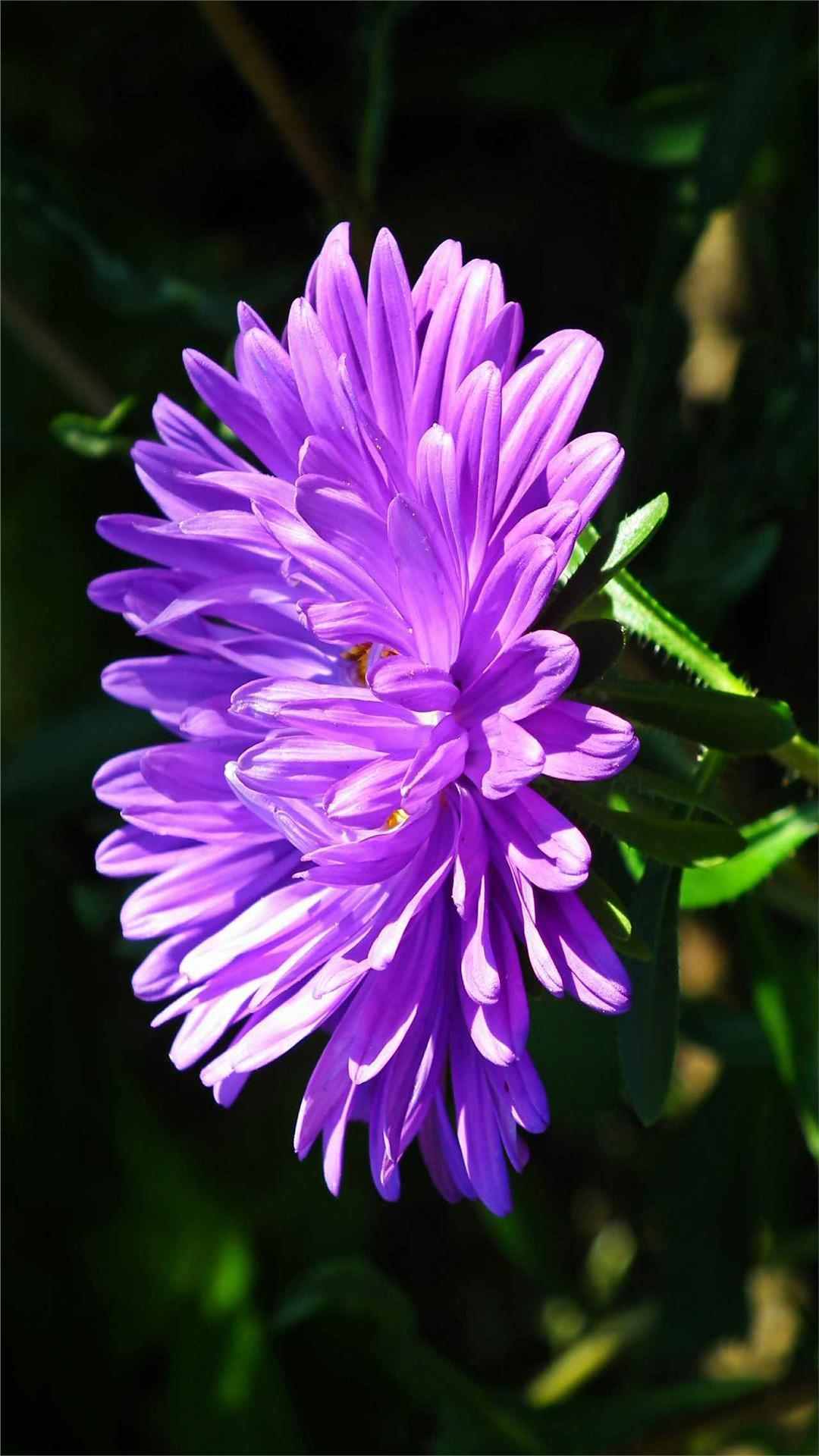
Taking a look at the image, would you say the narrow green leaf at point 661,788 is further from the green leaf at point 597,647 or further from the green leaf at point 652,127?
the green leaf at point 652,127

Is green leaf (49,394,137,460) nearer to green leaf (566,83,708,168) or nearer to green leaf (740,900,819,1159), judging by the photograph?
green leaf (566,83,708,168)

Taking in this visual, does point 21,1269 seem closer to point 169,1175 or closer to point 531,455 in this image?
point 169,1175

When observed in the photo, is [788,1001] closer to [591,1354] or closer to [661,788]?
[661,788]

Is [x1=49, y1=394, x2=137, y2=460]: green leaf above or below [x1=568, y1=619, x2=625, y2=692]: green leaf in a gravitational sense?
above

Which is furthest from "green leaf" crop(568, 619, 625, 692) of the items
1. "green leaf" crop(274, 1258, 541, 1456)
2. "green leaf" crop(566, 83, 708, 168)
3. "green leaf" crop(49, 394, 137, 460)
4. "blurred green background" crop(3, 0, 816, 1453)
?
"green leaf" crop(274, 1258, 541, 1456)

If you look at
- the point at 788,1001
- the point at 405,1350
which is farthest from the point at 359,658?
the point at 405,1350

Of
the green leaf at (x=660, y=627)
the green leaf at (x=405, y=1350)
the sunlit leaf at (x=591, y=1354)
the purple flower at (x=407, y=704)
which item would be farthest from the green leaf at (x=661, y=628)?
the sunlit leaf at (x=591, y=1354)
